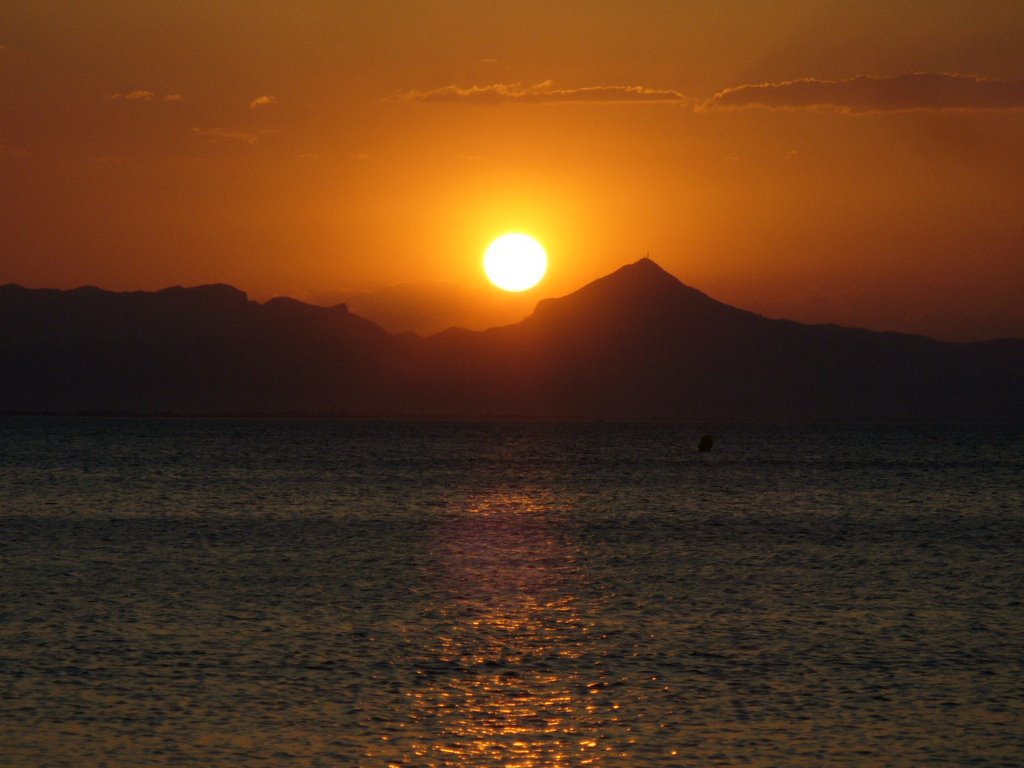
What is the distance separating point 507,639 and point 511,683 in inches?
209

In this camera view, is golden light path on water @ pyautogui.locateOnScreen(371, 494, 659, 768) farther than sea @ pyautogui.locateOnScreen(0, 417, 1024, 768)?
No

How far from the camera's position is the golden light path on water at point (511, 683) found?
75.6ft

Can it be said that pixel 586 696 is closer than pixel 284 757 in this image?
No

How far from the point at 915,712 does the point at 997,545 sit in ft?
123

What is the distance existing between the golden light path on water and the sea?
96mm

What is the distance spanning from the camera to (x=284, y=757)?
22.6 m

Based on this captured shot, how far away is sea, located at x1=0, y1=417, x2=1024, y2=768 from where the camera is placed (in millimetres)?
23781

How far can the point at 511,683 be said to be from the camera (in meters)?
28.2

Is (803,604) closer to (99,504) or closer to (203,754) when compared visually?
(203,754)

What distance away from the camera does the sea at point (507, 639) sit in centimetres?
2378

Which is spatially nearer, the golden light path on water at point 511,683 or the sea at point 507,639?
the golden light path on water at point 511,683

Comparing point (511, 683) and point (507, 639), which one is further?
point (507, 639)

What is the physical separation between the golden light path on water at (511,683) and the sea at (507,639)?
0.32 ft

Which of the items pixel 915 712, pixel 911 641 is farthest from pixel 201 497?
pixel 915 712
